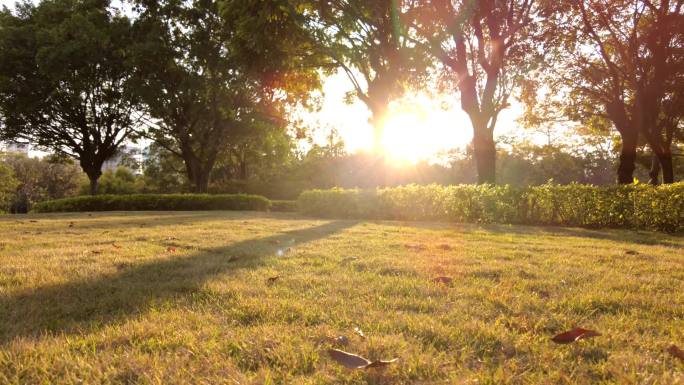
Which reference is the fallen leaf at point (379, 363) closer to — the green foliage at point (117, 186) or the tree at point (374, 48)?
the tree at point (374, 48)

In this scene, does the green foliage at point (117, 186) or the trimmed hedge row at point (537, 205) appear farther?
the green foliage at point (117, 186)

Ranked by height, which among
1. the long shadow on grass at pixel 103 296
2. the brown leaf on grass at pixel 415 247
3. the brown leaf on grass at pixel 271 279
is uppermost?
the brown leaf on grass at pixel 271 279

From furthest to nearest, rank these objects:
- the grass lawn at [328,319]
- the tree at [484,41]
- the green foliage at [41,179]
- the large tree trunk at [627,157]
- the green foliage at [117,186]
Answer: the green foliage at [41,179]
the green foliage at [117,186]
the large tree trunk at [627,157]
the tree at [484,41]
the grass lawn at [328,319]

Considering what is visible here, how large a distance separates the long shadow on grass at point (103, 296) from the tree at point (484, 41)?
46.8ft

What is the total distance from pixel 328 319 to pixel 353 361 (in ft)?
1.99

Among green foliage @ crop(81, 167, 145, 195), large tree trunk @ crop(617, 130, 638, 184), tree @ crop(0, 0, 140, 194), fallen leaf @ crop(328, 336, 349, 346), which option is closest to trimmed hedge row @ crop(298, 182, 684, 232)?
fallen leaf @ crop(328, 336, 349, 346)

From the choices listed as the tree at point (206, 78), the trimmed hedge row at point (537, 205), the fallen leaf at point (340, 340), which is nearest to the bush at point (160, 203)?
the tree at point (206, 78)

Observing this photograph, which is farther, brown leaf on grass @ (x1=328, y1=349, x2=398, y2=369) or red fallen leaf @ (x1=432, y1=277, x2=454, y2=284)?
red fallen leaf @ (x1=432, y1=277, x2=454, y2=284)

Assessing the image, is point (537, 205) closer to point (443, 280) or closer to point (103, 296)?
point (443, 280)

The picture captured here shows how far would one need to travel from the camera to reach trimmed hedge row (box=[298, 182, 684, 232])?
32.9 feet

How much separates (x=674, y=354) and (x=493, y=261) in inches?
105

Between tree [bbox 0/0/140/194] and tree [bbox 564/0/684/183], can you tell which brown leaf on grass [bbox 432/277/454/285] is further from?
tree [bbox 0/0/140/194]

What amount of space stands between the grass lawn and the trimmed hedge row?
6.77m

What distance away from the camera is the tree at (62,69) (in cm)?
2294
